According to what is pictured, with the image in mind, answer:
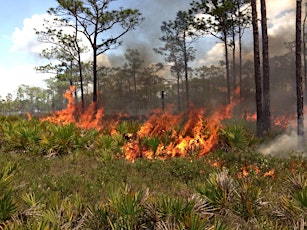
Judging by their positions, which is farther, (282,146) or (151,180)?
(282,146)

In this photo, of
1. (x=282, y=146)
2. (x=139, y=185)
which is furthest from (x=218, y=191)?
(x=282, y=146)

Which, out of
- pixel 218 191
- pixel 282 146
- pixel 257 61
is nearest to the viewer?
pixel 218 191

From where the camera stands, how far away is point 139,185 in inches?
322

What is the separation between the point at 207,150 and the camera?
12.4 meters

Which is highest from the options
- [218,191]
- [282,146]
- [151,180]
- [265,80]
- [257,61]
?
[257,61]

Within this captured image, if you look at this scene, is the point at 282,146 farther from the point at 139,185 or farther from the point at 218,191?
the point at 218,191

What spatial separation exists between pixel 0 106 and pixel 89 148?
326 feet

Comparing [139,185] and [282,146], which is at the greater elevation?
[282,146]

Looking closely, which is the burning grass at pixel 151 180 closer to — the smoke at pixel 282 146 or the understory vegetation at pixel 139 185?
the understory vegetation at pixel 139 185

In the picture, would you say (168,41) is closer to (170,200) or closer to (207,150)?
(207,150)

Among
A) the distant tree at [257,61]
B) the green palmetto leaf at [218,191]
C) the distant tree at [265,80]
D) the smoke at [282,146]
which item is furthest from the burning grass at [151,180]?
the distant tree at [257,61]

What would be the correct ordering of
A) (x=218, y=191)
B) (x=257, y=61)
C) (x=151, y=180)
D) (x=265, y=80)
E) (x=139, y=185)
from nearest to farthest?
(x=218, y=191) < (x=139, y=185) < (x=151, y=180) < (x=257, y=61) < (x=265, y=80)

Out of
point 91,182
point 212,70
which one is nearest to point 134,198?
point 91,182

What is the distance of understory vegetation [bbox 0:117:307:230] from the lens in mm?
4172
